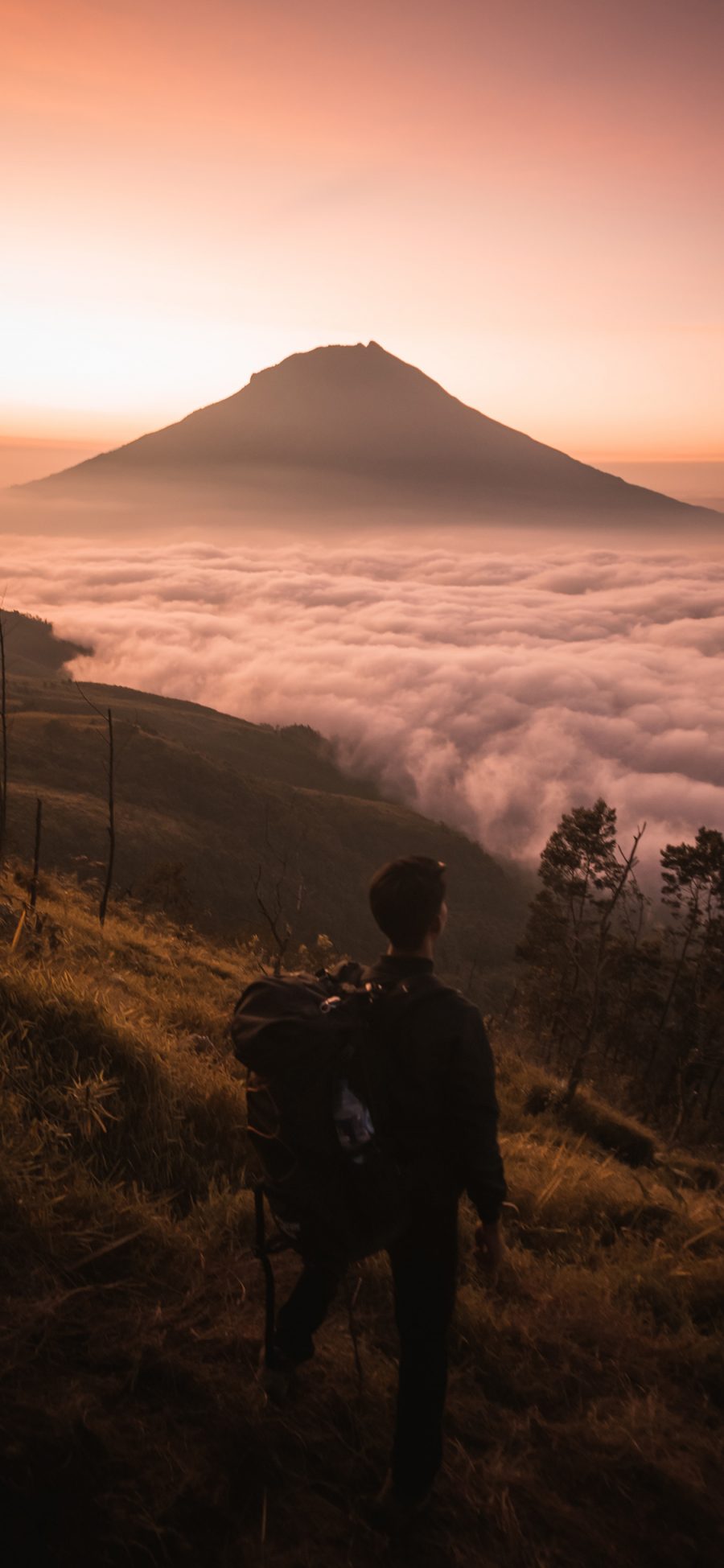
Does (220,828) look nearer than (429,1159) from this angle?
No

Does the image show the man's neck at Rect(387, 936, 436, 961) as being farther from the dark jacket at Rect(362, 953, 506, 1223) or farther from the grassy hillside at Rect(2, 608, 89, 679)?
the grassy hillside at Rect(2, 608, 89, 679)

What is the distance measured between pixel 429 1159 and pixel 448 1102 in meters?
0.18

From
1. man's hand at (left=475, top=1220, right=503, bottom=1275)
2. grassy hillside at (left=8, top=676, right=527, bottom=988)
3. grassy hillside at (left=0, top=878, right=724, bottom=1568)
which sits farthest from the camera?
grassy hillside at (left=8, top=676, right=527, bottom=988)

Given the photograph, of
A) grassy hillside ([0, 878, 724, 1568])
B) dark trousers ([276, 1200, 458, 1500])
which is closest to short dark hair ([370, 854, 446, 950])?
dark trousers ([276, 1200, 458, 1500])

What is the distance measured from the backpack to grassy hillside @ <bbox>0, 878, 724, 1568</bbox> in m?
0.67

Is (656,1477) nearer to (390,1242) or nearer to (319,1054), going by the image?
(390,1242)

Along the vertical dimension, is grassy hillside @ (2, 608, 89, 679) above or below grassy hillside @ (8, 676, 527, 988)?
above

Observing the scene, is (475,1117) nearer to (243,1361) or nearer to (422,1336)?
(422,1336)

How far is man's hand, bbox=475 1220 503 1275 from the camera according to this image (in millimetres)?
2506

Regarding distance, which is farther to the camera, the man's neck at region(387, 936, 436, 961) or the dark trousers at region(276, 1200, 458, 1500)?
the man's neck at region(387, 936, 436, 961)

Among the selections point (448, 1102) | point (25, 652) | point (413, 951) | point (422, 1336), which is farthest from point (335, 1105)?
point (25, 652)

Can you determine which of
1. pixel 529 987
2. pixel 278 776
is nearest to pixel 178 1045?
pixel 529 987

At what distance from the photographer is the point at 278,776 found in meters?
136

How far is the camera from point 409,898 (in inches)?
99.7
